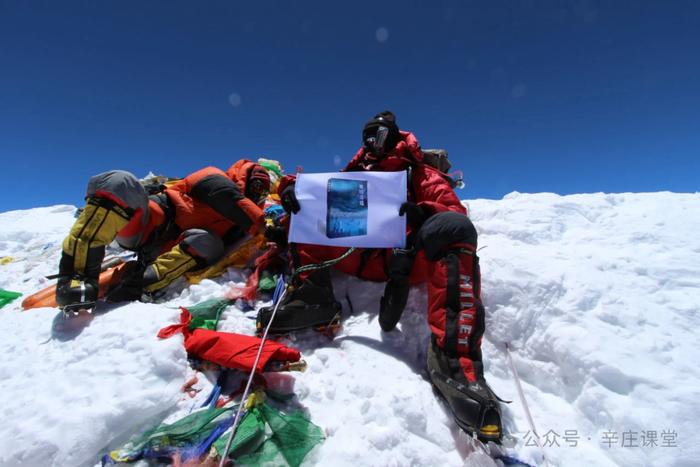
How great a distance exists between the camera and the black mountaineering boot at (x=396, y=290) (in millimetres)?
2371

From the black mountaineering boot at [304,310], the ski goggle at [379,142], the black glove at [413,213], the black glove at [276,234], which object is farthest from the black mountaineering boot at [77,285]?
the ski goggle at [379,142]

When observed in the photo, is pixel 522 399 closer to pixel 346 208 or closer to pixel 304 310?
pixel 304 310

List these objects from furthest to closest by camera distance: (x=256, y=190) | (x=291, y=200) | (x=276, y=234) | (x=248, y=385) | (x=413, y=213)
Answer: (x=256, y=190) → (x=276, y=234) → (x=291, y=200) → (x=413, y=213) → (x=248, y=385)

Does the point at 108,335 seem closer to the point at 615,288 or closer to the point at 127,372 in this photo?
the point at 127,372

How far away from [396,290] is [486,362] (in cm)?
82

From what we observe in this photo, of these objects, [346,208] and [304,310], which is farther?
[346,208]

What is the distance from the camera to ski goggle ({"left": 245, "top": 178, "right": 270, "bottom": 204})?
3902 mm

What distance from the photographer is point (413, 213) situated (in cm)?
260

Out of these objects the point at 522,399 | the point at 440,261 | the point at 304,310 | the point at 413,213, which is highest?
the point at 413,213

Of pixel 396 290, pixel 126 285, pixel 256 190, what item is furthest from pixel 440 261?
pixel 126 285

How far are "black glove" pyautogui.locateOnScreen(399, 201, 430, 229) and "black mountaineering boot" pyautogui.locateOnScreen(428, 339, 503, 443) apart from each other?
1163 millimetres

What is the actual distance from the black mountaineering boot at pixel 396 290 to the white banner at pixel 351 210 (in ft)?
0.38

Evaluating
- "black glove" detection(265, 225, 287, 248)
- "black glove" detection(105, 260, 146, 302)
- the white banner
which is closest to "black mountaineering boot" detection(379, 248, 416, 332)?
the white banner

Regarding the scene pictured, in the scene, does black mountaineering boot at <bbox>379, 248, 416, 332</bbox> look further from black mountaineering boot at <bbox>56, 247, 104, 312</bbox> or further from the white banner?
black mountaineering boot at <bbox>56, 247, 104, 312</bbox>
